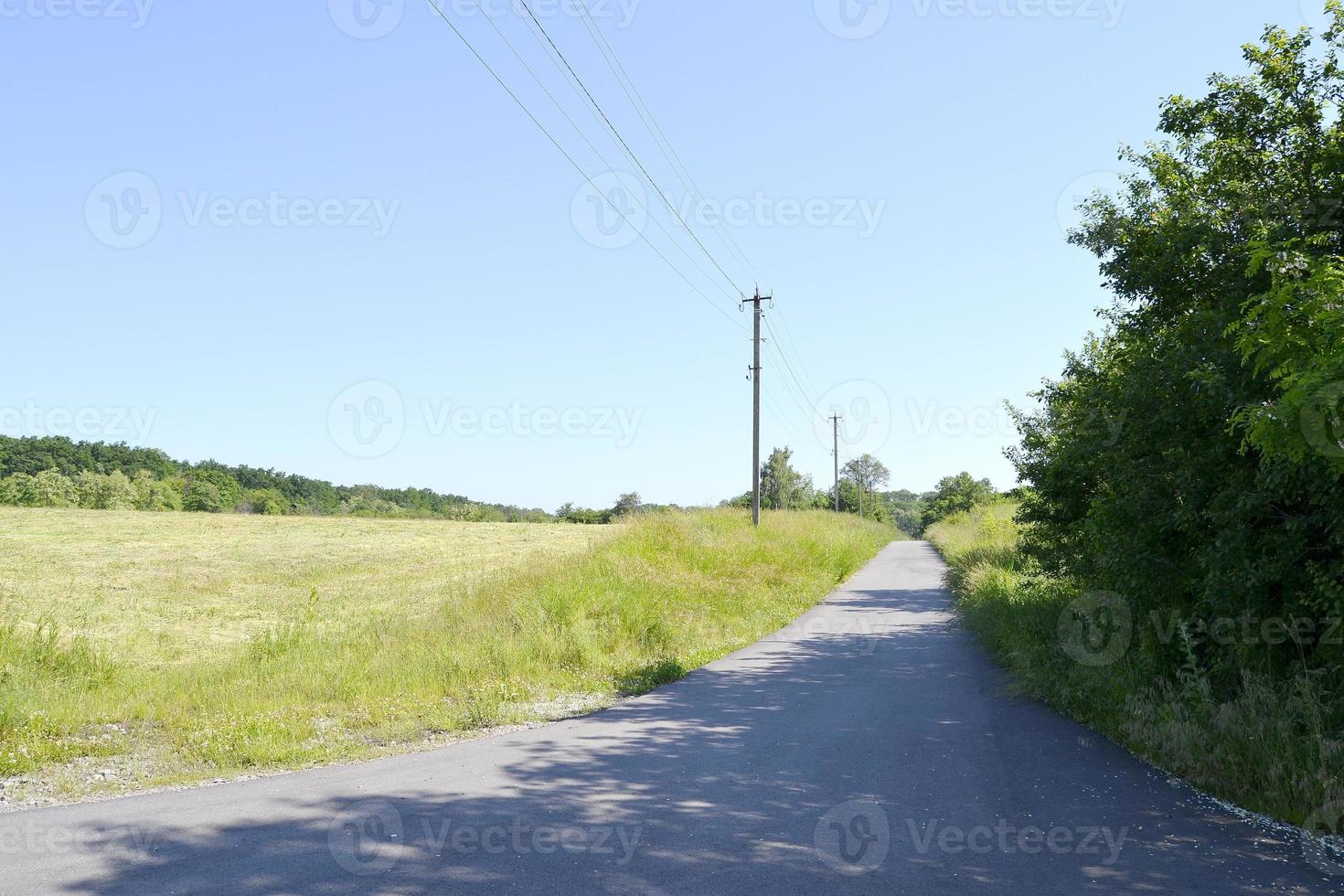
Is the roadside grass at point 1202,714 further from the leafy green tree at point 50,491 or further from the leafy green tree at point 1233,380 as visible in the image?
the leafy green tree at point 50,491

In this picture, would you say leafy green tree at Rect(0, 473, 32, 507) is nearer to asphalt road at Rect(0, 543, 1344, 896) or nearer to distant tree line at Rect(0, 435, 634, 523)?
distant tree line at Rect(0, 435, 634, 523)

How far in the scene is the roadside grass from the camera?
211 inches

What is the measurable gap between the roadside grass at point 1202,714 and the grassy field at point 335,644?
479cm

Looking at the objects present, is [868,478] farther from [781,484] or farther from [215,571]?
[215,571]

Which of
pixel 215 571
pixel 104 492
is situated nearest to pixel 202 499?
pixel 104 492

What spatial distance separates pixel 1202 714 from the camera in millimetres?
6621

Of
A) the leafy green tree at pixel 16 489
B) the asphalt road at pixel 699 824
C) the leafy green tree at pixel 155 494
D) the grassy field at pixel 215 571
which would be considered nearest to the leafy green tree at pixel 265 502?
the leafy green tree at pixel 155 494

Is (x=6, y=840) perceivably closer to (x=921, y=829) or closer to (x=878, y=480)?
(x=921, y=829)

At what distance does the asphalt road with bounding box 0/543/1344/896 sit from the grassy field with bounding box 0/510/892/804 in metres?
1.10

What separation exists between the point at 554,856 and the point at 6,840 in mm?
3398

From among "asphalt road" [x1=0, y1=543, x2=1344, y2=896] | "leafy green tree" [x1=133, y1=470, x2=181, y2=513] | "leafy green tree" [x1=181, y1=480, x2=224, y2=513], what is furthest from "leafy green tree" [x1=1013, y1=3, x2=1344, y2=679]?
"leafy green tree" [x1=181, y1=480, x2=224, y2=513]

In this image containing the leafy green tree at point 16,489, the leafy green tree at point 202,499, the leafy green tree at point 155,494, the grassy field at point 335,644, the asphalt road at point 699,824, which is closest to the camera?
the asphalt road at point 699,824

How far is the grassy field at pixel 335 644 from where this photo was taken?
7121 millimetres

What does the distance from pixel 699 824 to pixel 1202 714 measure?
4.54m
